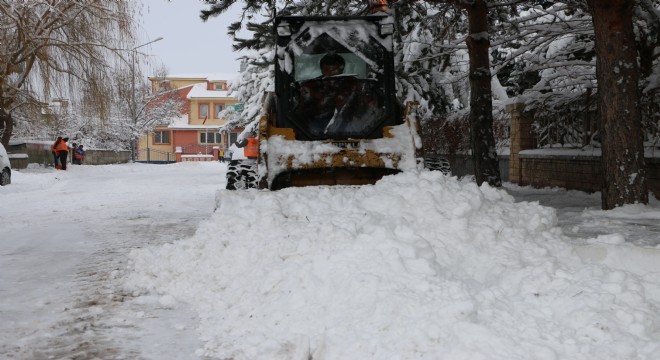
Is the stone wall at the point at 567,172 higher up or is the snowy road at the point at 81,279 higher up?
the stone wall at the point at 567,172

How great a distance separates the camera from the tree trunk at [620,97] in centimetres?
768

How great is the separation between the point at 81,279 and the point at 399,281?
3.29m

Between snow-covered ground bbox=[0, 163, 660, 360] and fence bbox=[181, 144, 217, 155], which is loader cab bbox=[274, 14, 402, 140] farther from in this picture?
fence bbox=[181, 144, 217, 155]

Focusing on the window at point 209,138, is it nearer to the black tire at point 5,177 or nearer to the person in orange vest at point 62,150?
the person in orange vest at point 62,150

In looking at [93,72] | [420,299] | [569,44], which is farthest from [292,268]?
[93,72]

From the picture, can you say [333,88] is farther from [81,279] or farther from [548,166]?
[548,166]

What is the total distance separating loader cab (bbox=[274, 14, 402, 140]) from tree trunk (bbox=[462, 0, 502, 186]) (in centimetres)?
307

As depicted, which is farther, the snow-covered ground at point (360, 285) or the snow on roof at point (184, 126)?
the snow on roof at point (184, 126)

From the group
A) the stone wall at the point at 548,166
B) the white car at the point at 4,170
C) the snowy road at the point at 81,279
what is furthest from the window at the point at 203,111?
the stone wall at the point at 548,166

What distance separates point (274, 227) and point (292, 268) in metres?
0.98

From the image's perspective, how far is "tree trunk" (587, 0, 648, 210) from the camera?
7.68m

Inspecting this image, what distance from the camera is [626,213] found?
25.1ft

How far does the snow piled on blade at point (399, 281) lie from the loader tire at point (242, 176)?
2329 mm

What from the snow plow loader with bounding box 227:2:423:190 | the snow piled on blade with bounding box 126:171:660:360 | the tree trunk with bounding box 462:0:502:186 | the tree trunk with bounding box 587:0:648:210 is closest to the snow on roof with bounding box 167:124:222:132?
the tree trunk with bounding box 462:0:502:186
